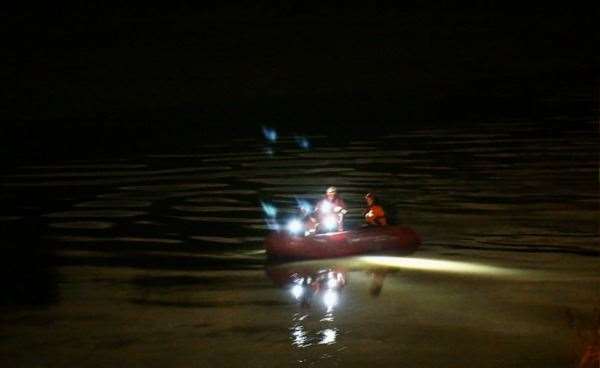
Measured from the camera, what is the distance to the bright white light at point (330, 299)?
18953 millimetres

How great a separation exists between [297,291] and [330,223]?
337 centimetres

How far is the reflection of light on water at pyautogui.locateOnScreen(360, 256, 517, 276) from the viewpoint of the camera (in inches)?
837

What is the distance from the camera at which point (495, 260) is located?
72.8 ft

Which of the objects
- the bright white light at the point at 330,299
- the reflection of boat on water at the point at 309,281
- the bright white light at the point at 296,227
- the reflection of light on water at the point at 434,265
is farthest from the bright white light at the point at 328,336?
the bright white light at the point at 296,227

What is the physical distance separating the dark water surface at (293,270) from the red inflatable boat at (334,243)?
0.86 ft

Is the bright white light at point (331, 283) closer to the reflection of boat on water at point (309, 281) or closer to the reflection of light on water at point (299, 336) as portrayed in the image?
the reflection of boat on water at point (309, 281)

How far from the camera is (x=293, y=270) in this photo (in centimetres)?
2194

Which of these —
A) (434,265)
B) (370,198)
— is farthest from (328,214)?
(434,265)

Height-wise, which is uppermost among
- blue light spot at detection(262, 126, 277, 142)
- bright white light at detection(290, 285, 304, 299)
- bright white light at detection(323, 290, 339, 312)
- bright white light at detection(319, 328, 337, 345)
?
blue light spot at detection(262, 126, 277, 142)

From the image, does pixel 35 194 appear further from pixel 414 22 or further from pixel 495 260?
pixel 414 22

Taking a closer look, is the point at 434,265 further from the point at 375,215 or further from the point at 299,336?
the point at 299,336

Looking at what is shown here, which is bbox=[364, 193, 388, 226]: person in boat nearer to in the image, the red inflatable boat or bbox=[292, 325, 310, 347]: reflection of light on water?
the red inflatable boat

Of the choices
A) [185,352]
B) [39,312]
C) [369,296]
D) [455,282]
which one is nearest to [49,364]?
[185,352]

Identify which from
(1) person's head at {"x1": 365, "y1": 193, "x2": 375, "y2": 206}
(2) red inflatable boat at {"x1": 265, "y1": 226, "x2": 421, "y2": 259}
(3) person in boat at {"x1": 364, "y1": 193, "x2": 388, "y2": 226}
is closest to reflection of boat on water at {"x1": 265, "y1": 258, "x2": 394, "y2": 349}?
(2) red inflatable boat at {"x1": 265, "y1": 226, "x2": 421, "y2": 259}
